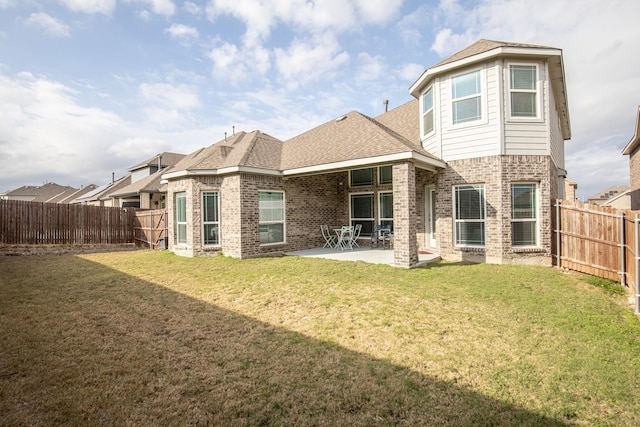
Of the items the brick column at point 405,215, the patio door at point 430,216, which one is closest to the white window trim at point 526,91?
the patio door at point 430,216

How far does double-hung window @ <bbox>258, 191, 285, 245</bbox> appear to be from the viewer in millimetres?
12000

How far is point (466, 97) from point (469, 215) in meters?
3.67

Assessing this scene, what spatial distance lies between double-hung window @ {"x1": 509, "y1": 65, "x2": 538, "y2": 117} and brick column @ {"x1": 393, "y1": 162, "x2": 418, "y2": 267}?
12.3 feet

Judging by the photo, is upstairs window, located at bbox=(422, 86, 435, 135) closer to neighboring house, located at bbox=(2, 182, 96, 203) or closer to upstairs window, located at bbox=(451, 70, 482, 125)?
upstairs window, located at bbox=(451, 70, 482, 125)

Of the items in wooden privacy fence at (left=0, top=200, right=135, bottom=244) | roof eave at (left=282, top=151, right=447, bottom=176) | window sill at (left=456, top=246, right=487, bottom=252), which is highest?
roof eave at (left=282, top=151, right=447, bottom=176)

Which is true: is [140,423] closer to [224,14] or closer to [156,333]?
[156,333]

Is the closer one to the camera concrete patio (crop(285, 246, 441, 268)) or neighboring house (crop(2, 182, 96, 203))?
concrete patio (crop(285, 246, 441, 268))

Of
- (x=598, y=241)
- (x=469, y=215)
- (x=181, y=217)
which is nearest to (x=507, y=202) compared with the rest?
(x=469, y=215)

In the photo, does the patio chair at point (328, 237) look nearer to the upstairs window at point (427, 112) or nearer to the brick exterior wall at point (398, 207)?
the brick exterior wall at point (398, 207)

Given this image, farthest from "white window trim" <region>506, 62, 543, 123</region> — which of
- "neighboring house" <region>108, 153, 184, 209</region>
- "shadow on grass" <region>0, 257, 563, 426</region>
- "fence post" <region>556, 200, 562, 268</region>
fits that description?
"neighboring house" <region>108, 153, 184, 209</region>

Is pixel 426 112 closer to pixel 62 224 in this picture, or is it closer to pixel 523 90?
pixel 523 90

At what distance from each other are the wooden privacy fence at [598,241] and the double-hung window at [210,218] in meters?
11.1

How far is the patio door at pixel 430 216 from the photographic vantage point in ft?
37.7

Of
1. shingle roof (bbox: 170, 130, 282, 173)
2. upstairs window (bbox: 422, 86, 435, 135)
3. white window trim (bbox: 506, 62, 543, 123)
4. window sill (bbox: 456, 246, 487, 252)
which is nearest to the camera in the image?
white window trim (bbox: 506, 62, 543, 123)
